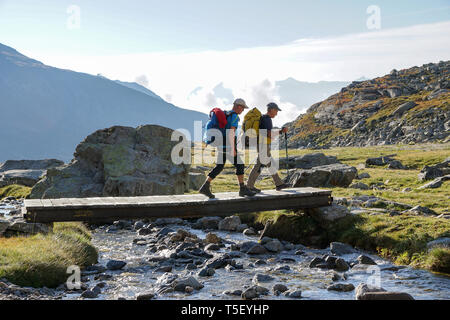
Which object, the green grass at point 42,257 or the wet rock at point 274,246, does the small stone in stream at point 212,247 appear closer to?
the wet rock at point 274,246

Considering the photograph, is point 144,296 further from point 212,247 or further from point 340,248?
point 340,248

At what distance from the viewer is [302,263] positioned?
52.2 feet

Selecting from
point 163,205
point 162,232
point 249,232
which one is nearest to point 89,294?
point 163,205

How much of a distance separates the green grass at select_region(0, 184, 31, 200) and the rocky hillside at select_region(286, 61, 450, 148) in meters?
80.6

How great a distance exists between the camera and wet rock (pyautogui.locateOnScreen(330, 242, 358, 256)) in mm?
16922

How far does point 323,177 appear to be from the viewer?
30156mm

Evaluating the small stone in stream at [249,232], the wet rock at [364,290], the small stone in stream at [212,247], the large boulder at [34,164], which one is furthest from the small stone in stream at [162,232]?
the large boulder at [34,164]

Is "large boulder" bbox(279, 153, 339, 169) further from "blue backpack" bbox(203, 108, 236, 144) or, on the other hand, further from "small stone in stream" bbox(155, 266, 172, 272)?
"small stone in stream" bbox(155, 266, 172, 272)

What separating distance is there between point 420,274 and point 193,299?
7346mm

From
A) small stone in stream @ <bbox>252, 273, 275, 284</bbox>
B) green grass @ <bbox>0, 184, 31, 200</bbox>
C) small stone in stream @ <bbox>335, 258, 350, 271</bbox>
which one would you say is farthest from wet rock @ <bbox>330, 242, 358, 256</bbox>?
green grass @ <bbox>0, 184, 31, 200</bbox>

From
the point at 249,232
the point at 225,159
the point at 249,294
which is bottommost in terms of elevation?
the point at 249,294

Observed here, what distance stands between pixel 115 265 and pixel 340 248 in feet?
28.4

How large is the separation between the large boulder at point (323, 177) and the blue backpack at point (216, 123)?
13.7 m
